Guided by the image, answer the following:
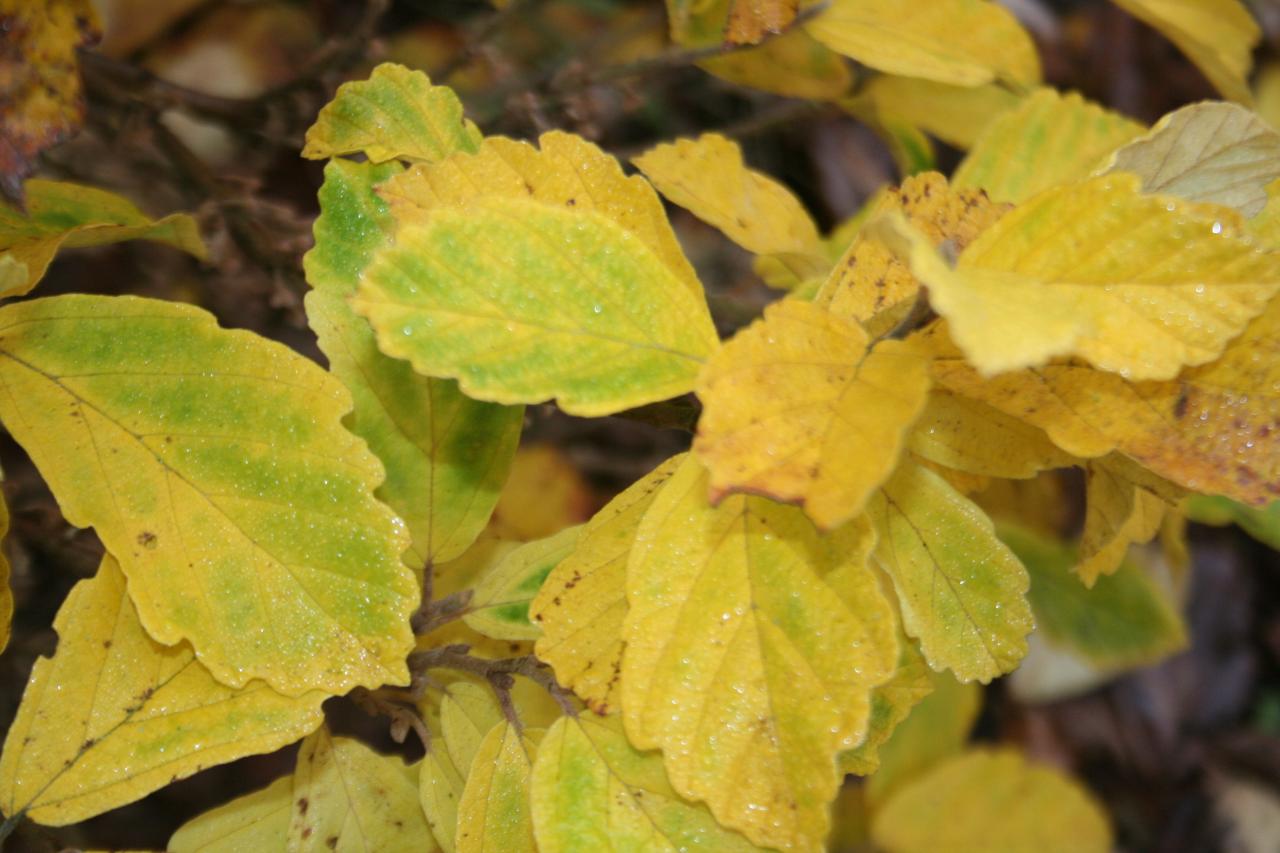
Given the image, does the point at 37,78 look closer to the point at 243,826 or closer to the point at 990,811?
the point at 243,826

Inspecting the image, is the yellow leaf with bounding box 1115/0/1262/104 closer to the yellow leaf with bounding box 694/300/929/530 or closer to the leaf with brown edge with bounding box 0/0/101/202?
the yellow leaf with bounding box 694/300/929/530

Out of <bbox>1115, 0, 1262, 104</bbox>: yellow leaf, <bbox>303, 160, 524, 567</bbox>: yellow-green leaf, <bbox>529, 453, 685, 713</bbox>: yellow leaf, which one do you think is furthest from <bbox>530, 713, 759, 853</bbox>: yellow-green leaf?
<bbox>1115, 0, 1262, 104</bbox>: yellow leaf

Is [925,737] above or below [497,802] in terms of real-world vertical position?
below

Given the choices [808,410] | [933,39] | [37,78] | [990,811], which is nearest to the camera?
[808,410]

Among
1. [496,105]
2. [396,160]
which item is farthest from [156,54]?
[396,160]

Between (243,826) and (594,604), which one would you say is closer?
(594,604)

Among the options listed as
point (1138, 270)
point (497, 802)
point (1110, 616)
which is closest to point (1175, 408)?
point (1138, 270)

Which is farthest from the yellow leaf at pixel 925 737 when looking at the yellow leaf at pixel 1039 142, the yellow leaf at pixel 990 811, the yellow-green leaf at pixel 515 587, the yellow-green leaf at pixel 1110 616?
the yellow-green leaf at pixel 515 587
